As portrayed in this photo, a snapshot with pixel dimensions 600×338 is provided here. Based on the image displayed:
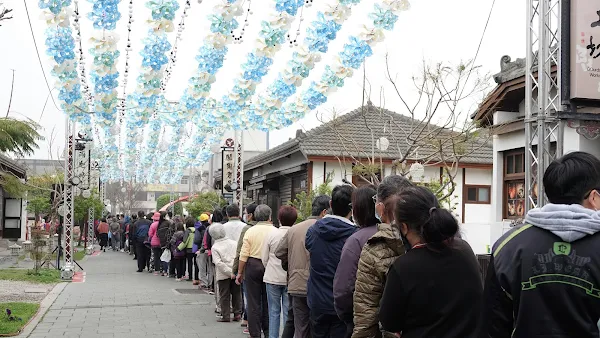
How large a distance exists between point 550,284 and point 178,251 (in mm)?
14857

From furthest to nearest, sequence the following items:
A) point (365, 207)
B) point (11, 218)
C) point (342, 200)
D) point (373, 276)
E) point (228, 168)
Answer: point (11, 218), point (228, 168), point (342, 200), point (365, 207), point (373, 276)

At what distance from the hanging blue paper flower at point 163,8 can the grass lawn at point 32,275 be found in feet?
29.8

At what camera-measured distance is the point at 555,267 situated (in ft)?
10.4

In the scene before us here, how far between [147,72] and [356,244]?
9.08m

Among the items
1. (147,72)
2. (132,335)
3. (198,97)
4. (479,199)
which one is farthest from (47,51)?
(479,199)

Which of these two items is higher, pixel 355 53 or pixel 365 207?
pixel 355 53

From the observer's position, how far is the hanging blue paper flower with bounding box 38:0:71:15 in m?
10.2

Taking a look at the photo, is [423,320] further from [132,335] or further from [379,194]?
[132,335]

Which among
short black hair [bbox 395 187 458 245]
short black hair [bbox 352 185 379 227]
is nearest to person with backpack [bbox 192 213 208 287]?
short black hair [bbox 352 185 379 227]

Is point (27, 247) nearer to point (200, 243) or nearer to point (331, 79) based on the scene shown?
point (200, 243)

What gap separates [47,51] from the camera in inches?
466

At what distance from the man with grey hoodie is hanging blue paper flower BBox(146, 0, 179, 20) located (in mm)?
8319

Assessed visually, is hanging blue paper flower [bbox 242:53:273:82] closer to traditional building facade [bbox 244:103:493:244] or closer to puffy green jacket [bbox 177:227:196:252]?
puffy green jacket [bbox 177:227:196:252]

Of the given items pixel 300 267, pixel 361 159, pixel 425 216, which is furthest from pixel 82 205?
pixel 425 216
